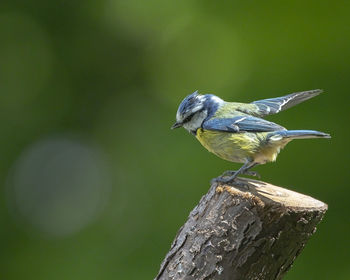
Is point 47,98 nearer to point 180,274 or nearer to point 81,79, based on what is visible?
point 81,79

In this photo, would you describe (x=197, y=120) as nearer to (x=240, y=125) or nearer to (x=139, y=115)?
(x=240, y=125)

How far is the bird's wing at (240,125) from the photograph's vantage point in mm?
2469

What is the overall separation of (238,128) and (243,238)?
697mm

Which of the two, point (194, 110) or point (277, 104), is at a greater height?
A: point (194, 110)

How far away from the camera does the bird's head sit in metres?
2.59

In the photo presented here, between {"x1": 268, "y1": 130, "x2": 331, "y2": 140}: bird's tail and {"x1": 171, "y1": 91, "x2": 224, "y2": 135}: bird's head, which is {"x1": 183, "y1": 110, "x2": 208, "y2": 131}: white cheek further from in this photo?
{"x1": 268, "y1": 130, "x2": 331, "y2": 140}: bird's tail

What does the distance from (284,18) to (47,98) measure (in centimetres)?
198

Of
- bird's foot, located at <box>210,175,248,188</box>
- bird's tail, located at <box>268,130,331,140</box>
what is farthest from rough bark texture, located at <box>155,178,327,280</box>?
bird's tail, located at <box>268,130,331,140</box>

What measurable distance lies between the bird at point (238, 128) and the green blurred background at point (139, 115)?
111cm

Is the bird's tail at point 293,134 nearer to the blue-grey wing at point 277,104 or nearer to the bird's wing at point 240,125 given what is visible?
the bird's wing at point 240,125

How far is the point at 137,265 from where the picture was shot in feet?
13.2

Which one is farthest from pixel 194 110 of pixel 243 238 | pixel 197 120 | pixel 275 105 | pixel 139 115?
pixel 139 115

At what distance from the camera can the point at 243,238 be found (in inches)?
75.5

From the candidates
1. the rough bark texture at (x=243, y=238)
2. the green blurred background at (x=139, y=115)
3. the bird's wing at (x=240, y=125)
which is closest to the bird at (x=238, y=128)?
the bird's wing at (x=240, y=125)
